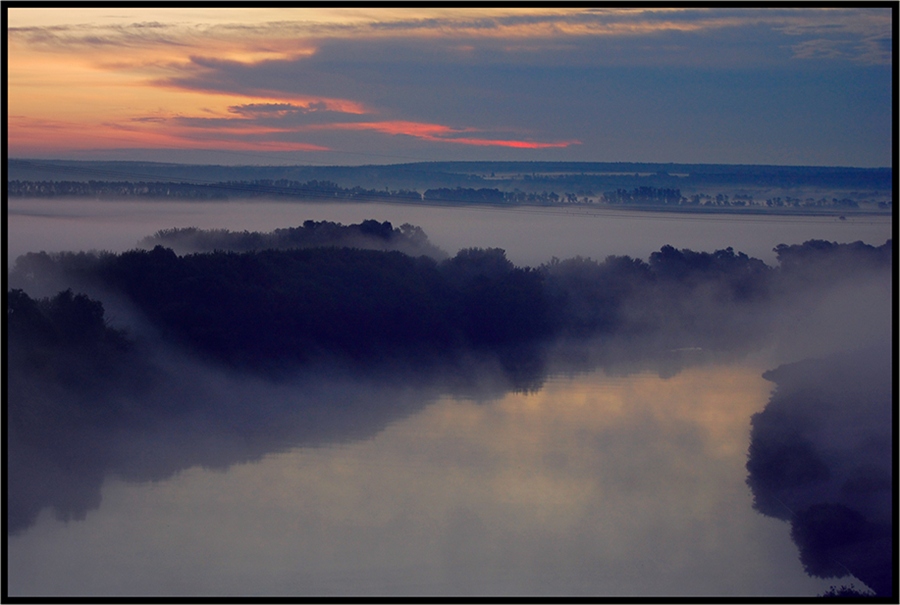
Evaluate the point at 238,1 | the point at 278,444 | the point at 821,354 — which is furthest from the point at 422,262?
the point at 238,1

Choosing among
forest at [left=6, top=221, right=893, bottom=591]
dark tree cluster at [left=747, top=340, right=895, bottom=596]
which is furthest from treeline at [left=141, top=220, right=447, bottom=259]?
dark tree cluster at [left=747, top=340, right=895, bottom=596]

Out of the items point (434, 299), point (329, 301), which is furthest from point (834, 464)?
point (329, 301)

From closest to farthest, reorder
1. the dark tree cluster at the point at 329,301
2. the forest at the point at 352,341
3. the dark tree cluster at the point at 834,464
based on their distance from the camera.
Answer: the dark tree cluster at the point at 834,464 → the forest at the point at 352,341 → the dark tree cluster at the point at 329,301

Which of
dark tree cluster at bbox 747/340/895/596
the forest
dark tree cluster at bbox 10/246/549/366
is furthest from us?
dark tree cluster at bbox 10/246/549/366

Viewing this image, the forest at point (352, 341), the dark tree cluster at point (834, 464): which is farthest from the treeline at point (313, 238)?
the dark tree cluster at point (834, 464)

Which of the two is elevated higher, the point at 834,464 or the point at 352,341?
the point at 352,341

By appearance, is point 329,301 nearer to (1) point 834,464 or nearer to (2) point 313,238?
(2) point 313,238

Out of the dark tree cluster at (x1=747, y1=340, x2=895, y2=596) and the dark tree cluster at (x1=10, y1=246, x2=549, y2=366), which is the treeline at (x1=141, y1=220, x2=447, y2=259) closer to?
the dark tree cluster at (x1=10, y1=246, x2=549, y2=366)

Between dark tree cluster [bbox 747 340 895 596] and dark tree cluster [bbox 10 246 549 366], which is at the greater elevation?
dark tree cluster [bbox 10 246 549 366]

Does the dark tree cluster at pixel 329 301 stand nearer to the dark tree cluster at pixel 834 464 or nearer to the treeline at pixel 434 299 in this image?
the treeline at pixel 434 299

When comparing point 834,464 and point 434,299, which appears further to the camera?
point 434,299
